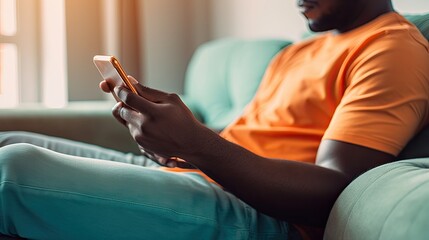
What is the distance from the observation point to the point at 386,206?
83cm

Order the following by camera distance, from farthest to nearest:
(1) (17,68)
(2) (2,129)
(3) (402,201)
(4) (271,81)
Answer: (1) (17,68)
(2) (2,129)
(4) (271,81)
(3) (402,201)

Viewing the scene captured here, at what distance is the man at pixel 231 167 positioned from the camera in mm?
1012

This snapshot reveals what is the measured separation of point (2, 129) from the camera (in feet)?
6.29

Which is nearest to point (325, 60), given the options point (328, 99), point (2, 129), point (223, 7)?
point (328, 99)

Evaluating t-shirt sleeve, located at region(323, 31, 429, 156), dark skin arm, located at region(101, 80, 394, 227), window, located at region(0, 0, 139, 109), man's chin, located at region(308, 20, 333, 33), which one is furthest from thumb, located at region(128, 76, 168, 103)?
window, located at region(0, 0, 139, 109)

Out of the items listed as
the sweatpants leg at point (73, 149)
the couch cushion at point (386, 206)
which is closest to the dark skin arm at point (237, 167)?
the couch cushion at point (386, 206)

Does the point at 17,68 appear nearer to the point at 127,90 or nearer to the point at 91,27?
the point at 91,27

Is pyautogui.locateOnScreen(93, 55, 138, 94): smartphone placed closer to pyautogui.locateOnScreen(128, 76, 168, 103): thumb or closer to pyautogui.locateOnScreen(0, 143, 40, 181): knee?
pyautogui.locateOnScreen(128, 76, 168, 103): thumb

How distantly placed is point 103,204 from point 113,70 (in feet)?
0.73

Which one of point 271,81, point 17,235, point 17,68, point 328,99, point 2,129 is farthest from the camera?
point 17,68

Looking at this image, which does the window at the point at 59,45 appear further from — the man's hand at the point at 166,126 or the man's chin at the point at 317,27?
the man's hand at the point at 166,126

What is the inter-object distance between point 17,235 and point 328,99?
0.60 meters

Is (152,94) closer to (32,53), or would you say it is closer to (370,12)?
(370,12)

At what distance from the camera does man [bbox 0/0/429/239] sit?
101 centimetres
